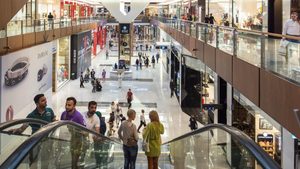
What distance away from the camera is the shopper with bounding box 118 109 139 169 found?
8.15 meters

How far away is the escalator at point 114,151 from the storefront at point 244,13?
6.22m

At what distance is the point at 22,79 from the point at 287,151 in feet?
30.0

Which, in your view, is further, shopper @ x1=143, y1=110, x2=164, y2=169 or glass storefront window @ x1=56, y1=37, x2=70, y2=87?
glass storefront window @ x1=56, y1=37, x2=70, y2=87

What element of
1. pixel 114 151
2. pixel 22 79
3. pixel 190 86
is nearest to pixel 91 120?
pixel 114 151

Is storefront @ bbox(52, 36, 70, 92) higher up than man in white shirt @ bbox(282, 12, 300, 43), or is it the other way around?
man in white shirt @ bbox(282, 12, 300, 43)

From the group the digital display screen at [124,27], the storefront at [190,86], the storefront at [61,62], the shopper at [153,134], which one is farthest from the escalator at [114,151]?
the digital display screen at [124,27]

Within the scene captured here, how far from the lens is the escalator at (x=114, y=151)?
354 cm

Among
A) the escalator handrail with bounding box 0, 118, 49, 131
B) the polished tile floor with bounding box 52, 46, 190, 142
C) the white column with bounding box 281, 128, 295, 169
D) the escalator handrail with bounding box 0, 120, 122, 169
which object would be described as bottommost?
the polished tile floor with bounding box 52, 46, 190, 142

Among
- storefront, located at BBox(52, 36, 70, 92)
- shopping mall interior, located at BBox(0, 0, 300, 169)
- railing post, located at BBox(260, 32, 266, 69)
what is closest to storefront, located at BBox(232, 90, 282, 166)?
shopping mall interior, located at BBox(0, 0, 300, 169)

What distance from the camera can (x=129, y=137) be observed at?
27.0ft

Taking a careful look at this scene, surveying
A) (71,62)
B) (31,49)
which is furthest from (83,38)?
(31,49)

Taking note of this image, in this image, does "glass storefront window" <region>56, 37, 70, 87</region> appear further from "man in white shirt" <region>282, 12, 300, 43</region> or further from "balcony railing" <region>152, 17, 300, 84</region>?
"man in white shirt" <region>282, 12, 300, 43</region>

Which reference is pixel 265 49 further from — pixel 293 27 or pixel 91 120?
pixel 91 120

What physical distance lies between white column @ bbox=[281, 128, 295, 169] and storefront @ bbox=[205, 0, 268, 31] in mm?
5729
